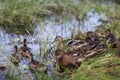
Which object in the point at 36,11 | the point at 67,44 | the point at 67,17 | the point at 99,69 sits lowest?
the point at 99,69

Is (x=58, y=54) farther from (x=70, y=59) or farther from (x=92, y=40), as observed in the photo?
(x=92, y=40)

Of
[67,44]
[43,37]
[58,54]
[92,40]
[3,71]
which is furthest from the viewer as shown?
[43,37]

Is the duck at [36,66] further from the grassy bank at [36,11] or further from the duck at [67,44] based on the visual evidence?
the grassy bank at [36,11]

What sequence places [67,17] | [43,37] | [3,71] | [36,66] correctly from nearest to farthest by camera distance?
1. [3,71]
2. [36,66]
3. [43,37]
4. [67,17]

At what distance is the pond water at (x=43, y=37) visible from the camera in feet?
16.6

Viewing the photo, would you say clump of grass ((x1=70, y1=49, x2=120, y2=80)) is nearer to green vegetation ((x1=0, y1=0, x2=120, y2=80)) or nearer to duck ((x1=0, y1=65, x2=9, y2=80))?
green vegetation ((x1=0, y1=0, x2=120, y2=80))

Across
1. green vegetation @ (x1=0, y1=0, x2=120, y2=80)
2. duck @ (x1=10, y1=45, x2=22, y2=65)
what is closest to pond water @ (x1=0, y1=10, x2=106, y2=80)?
duck @ (x1=10, y1=45, x2=22, y2=65)

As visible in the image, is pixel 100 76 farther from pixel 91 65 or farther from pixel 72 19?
pixel 72 19

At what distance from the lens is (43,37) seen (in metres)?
5.90

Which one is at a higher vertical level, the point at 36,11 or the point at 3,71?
the point at 36,11

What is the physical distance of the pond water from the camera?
16.6 feet

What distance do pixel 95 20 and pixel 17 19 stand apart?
1.77 metres

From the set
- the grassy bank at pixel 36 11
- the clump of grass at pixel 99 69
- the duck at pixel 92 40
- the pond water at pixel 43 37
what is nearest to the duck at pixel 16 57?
the pond water at pixel 43 37

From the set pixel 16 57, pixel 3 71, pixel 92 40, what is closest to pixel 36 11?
pixel 92 40
